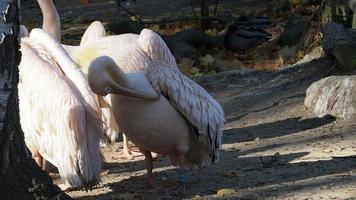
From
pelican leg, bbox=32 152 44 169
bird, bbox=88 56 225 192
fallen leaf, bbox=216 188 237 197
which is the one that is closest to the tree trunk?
bird, bbox=88 56 225 192

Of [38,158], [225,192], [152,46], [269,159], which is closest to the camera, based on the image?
[225,192]

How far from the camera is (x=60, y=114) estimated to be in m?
5.67

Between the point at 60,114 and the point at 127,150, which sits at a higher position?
the point at 60,114

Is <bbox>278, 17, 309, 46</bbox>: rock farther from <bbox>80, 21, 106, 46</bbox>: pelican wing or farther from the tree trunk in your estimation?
the tree trunk

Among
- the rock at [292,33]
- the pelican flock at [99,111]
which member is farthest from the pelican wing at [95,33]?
the rock at [292,33]

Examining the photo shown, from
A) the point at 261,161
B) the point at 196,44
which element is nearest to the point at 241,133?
the point at 261,161

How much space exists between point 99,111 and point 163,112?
1.46 feet

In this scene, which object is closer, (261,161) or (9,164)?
(9,164)

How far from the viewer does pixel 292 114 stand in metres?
7.94

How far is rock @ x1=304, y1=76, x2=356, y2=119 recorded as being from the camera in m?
7.23

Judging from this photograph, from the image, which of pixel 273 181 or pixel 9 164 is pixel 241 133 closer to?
pixel 273 181

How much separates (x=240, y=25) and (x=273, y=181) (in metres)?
8.09

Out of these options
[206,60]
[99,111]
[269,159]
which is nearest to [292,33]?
[206,60]

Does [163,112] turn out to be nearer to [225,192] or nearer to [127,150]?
[225,192]
